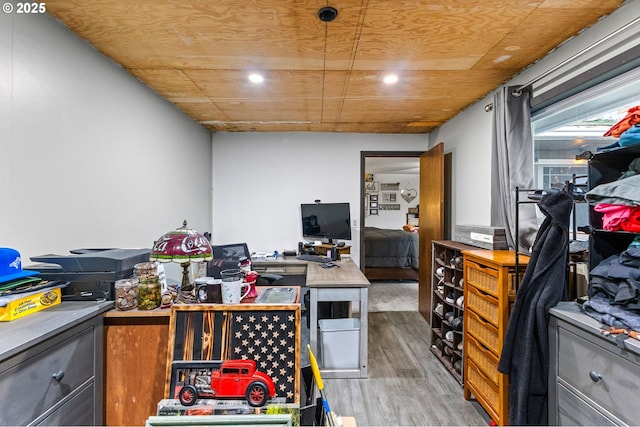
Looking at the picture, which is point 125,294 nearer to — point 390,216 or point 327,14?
point 327,14

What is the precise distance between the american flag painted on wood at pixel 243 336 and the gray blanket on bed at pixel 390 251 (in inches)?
183

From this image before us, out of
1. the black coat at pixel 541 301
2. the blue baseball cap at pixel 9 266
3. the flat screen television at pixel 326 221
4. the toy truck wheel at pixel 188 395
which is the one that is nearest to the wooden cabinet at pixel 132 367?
the blue baseball cap at pixel 9 266

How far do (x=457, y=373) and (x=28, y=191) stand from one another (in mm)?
3118

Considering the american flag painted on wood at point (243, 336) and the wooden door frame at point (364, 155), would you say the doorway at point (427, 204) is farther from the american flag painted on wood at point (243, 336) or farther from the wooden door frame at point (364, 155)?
the american flag painted on wood at point (243, 336)

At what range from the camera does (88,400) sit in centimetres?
131

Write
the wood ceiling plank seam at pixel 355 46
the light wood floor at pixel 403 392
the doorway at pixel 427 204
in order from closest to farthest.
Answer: the wood ceiling plank seam at pixel 355 46
the light wood floor at pixel 403 392
the doorway at pixel 427 204

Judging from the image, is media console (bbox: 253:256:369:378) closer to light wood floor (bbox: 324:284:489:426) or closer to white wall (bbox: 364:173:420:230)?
light wood floor (bbox: 324:284:489:426)

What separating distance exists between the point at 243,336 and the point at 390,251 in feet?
16.0

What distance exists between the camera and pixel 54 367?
114 cm

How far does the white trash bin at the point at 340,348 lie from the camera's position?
2625mm

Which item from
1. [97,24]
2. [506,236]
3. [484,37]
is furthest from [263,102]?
[506,236]

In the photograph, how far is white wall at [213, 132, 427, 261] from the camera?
434 cm

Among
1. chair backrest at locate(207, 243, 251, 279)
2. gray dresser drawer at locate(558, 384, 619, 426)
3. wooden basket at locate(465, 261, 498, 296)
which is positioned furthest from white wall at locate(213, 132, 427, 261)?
gray dresser drawer at locate(558, 384, 619, 426)

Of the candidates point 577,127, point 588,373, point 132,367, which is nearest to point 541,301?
point 588,373
